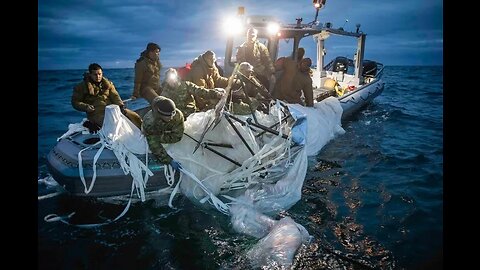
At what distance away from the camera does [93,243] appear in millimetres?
4695

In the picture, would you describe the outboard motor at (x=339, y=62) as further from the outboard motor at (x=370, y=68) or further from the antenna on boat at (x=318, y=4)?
the antenna on boat at (x=318, y=4)

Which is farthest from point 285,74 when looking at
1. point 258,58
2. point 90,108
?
point 90,108

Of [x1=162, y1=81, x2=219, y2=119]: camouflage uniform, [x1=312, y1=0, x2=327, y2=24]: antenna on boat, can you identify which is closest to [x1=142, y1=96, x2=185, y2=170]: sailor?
[x1=162, y1=81, x2=219, y2=119]: camouflage uniform

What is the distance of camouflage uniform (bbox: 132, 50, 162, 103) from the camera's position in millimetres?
6898

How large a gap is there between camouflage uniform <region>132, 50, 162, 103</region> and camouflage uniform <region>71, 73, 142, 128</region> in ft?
3.39

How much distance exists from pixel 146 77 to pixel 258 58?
9.72 feet

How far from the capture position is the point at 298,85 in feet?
28.1

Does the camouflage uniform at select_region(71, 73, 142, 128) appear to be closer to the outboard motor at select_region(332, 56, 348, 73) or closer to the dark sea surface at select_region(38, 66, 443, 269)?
the dark sea surface at select_region(38, 66, 443, 269)

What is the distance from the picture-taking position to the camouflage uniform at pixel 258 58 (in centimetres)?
817
